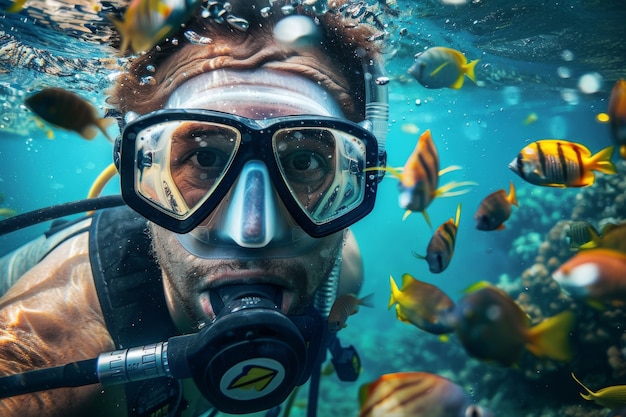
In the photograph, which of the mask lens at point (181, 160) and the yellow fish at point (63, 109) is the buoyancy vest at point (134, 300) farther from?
the yellow fish at point (63, 109)

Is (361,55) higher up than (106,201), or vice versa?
(361,55)

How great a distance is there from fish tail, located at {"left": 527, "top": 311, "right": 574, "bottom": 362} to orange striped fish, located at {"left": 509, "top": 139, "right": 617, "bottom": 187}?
4.44 feet

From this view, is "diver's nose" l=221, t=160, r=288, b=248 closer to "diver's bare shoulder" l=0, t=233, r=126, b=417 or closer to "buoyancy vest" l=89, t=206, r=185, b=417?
"buoyancy vest" l=89, t=206, r=185, b=417

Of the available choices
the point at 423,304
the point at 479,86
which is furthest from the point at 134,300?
the point at 479,86

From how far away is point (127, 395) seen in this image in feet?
8.90

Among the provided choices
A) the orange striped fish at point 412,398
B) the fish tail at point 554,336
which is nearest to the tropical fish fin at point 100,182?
the orange striped fish at point 412,398

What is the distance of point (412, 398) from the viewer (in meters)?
1.76

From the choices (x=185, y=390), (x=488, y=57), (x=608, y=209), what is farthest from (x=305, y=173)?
(x=488, y=57)

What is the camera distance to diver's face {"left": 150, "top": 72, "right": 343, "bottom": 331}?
240cm

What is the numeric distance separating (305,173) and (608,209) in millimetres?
11736

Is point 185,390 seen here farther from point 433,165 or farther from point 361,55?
point 361,55

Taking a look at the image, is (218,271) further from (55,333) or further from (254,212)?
(55,333)

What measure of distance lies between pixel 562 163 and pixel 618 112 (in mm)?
505

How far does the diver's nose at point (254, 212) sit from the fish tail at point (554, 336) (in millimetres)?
1663
